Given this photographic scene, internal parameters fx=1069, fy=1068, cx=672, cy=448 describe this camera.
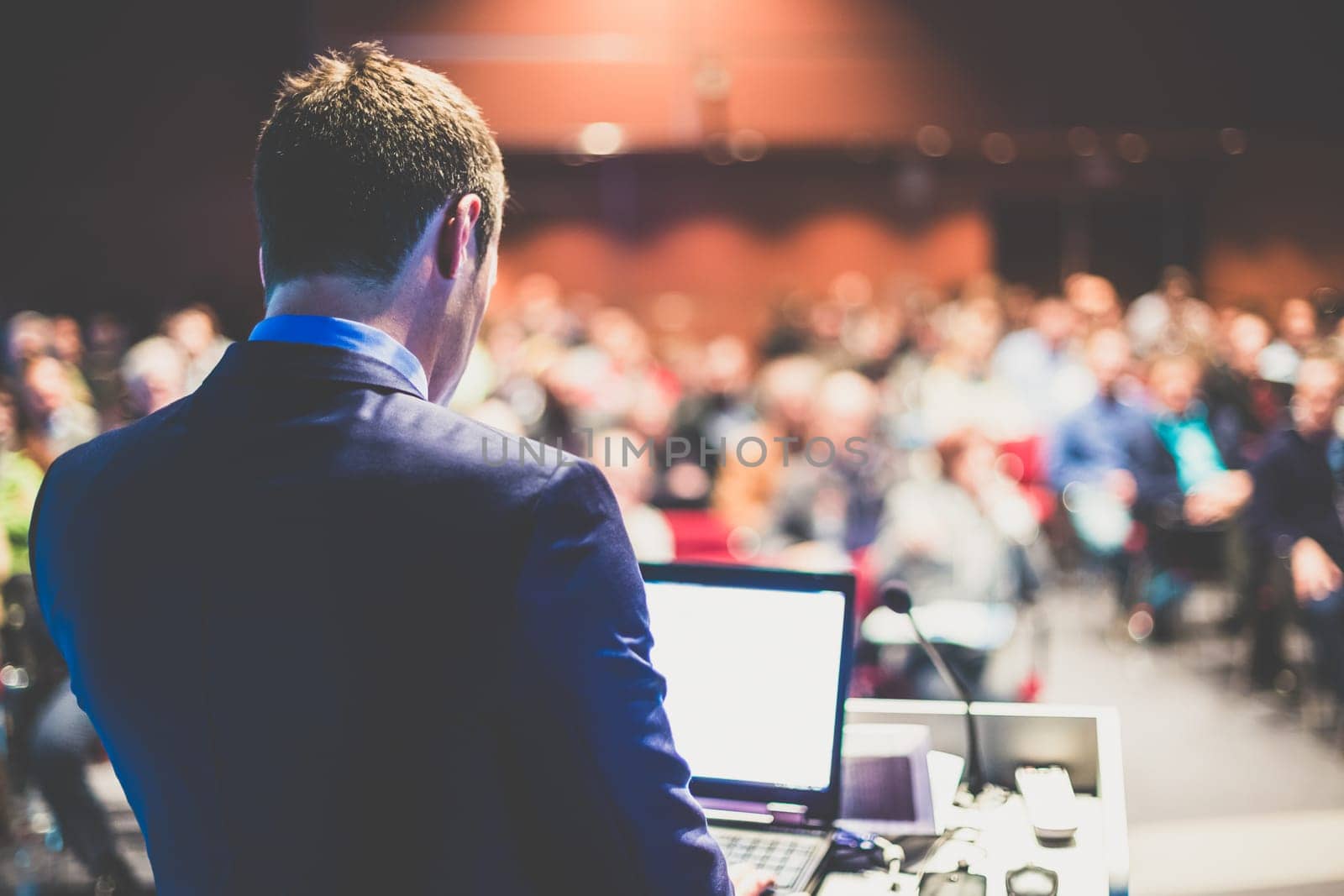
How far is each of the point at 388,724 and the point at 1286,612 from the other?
4839 millimetres

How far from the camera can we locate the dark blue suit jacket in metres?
0.76

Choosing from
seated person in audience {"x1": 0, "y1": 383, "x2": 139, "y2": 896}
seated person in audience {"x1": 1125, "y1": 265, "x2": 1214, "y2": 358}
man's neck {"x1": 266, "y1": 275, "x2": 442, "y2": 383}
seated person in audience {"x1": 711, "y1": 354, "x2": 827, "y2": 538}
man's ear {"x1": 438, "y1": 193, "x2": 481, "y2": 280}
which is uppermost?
seated person in audience {"x1": 1125, "y1": 265, "x2": 1214, "y2": 358}

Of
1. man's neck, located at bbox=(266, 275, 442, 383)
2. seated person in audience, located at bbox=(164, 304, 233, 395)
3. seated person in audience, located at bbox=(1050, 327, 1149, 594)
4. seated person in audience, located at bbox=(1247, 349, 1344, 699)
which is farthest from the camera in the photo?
seated person in audience, located at bbox=(164, 304, 233, 395)

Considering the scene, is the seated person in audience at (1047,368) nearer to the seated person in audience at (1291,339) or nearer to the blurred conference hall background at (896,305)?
the blurred conference hall background at (896,305)

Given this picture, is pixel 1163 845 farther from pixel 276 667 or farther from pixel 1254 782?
pixel 276 667

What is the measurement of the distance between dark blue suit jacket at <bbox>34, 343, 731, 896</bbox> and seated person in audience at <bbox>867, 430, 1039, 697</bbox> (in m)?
2.92

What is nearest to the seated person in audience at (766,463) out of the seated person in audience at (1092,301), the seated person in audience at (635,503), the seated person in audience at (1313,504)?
the seated person in audience at (635,503)

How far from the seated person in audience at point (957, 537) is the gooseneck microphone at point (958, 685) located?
1860 millimetres

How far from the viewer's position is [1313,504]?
4.38m

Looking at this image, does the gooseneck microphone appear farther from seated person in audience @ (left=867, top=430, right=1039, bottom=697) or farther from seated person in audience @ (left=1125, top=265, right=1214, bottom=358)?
seated person in audience @ (left=1125, top=265, right=1214, bottom=358)

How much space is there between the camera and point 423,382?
900 mm

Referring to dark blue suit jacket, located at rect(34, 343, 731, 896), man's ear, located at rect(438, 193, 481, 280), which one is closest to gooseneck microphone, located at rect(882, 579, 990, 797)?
dark blue suit jacket, located at rect(34, 343, 731, 896)

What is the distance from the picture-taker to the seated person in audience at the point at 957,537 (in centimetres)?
374

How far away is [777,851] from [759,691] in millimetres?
210
